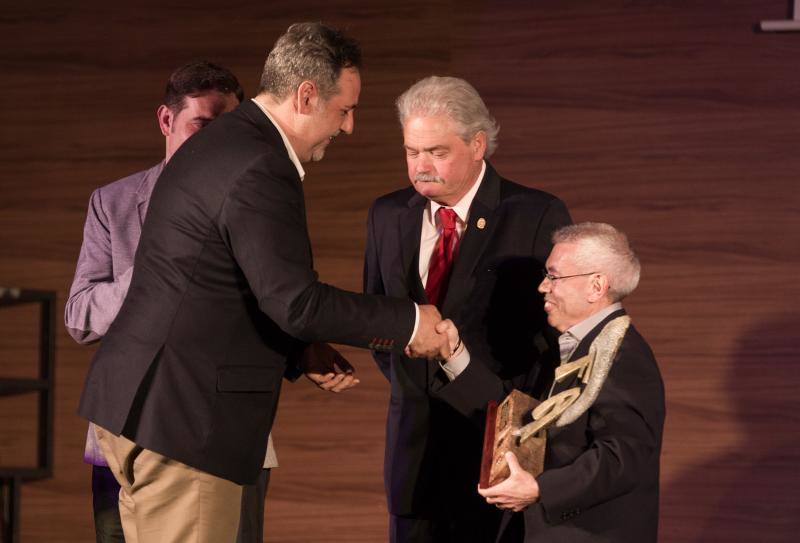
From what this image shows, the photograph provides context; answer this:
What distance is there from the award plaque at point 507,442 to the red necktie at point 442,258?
461mm

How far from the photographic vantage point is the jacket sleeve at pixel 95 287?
8.75 feet

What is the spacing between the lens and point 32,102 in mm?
4191

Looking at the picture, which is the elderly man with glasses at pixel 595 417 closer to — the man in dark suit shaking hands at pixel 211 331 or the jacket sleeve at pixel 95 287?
the man in dark suit shaking hands at pixel 211 331

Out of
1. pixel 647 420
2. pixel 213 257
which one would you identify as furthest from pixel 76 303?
pixel 647 420

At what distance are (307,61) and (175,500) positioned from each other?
37.3 inches

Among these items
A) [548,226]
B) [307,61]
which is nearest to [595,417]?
[548,226]

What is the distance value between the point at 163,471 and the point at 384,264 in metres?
0.82

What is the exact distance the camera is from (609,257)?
2.43 metres

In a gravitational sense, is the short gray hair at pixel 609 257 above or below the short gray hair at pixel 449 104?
below

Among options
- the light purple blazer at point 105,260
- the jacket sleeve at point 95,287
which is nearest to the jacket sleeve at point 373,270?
the light purple blazer at point 105,260

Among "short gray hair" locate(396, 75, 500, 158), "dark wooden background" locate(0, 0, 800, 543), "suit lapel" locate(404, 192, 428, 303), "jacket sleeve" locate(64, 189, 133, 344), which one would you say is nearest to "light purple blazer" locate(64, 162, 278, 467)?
"jacket sleeve" locate(64, 189, 133, 344)

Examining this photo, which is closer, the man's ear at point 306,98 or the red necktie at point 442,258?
the man's ear at point 306,98

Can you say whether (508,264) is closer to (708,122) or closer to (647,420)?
(647,420)

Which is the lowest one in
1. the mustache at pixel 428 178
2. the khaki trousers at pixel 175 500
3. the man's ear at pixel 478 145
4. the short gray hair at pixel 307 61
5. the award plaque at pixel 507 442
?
the khaki trousers at pixel 175 500
